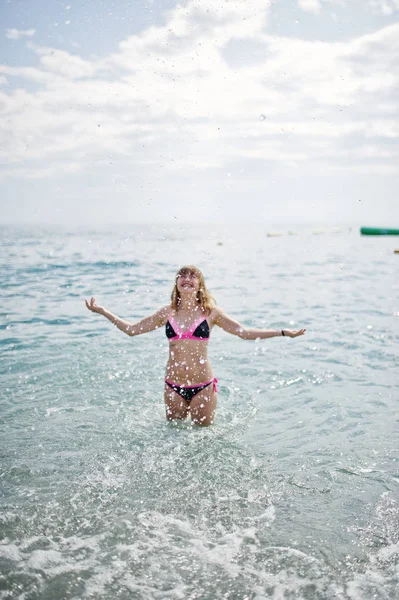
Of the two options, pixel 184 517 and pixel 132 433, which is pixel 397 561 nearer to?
pixel 184 517

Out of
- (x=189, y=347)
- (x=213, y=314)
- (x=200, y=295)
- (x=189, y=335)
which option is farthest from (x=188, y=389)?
(x=200, y=295)

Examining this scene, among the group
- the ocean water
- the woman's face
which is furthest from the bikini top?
the ocean water

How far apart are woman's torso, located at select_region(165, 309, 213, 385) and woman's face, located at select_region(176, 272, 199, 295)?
0.31m

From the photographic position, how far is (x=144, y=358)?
10.3 meters

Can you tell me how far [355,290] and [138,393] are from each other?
584 inches

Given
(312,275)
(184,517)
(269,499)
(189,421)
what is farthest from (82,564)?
(312,275)

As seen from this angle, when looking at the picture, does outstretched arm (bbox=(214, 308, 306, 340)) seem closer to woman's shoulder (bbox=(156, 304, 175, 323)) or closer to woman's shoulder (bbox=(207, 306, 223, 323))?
woman's shoulder (bbox=(207, 306, 223, 323))

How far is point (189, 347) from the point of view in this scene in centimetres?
601

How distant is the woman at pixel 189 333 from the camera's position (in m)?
5.99

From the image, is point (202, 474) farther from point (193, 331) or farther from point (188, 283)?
point (188, 283)

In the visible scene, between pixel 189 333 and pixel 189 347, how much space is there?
0.61 ft

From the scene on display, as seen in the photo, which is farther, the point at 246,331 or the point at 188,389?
the point at 188,389

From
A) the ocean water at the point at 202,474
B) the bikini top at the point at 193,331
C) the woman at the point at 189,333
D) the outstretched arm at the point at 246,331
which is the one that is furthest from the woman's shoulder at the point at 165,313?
the ocean water at the point at 202,474

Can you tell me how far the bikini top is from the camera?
19.6 ft
